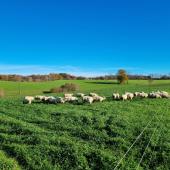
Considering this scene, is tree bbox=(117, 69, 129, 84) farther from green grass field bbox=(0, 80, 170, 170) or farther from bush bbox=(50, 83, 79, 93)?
green grass field bbox=(0, 80, 170, 170)

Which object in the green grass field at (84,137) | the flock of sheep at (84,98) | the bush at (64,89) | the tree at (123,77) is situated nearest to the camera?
the green grass field at (84,137)

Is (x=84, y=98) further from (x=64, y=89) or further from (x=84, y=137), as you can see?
(x=64, y=89)

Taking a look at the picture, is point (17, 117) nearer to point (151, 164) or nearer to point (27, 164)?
point (27, 164)

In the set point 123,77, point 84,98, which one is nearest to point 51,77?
point 123,77

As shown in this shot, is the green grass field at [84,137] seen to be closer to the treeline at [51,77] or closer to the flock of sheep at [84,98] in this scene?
the flock of sheep at [84,98]

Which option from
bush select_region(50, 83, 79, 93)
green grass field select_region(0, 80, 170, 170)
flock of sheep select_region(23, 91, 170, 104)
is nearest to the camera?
green grass field select_region(0, 80, 170, 170)

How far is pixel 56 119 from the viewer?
54.6ft

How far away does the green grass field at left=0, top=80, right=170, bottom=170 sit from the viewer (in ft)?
39.2

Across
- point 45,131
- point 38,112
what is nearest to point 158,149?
point 45,131

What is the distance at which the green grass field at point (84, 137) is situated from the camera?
1195cm

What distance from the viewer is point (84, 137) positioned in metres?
14.1

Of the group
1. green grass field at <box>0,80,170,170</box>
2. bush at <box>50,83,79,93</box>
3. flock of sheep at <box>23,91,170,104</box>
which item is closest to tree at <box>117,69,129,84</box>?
bush at <box>50,83,79,93</box>

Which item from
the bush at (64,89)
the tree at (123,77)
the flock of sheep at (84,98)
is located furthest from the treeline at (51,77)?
the flock of sheep at (84,98)

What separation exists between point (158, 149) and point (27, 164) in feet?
15.4
